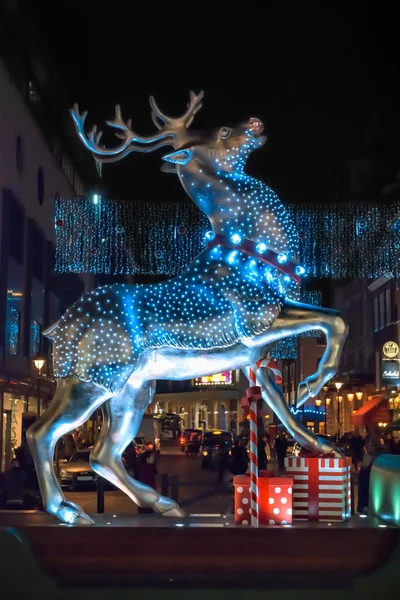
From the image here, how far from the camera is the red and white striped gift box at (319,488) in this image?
19.2 feet

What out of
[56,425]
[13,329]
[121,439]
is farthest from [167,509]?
[13,329]

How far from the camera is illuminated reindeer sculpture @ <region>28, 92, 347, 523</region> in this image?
19.3 ft

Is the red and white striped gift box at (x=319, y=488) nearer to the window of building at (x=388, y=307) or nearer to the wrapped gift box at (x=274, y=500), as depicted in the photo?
the wrapped gift box at (x=274, y=500)

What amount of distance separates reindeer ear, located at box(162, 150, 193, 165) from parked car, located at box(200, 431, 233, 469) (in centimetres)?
2672

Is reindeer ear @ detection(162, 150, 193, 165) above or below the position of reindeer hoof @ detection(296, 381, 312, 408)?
above

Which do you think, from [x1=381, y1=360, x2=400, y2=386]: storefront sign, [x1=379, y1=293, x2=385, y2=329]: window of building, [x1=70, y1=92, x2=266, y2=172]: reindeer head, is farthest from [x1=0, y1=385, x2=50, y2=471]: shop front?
[x1=379, y1=293, x2=385, y2=329]: window of building

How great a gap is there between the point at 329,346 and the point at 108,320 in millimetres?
1726

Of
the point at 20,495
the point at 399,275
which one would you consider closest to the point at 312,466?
the point at 20,495

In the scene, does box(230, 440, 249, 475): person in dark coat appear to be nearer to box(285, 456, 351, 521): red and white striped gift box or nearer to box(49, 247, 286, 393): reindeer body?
box(285, 456, 351, 521): red and white striped gift box

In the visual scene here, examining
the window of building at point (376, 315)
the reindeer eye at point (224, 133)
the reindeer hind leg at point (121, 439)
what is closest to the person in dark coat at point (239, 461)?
the reindeer hind leg at point (121, 439)

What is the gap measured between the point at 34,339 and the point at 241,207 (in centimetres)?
2746

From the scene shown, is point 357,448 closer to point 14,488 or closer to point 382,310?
point 14,488

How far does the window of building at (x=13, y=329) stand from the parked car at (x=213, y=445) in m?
9.35

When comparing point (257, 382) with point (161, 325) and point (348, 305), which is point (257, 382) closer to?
point (161, 325)
